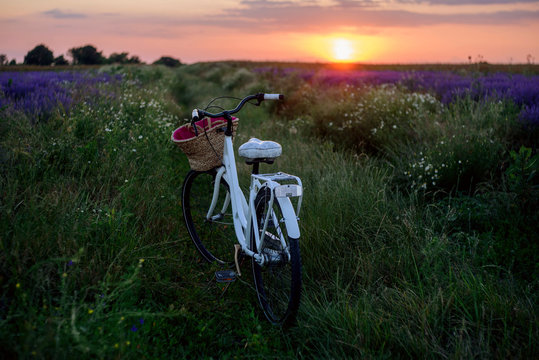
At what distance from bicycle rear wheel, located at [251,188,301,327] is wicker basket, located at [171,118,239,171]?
0.79 m

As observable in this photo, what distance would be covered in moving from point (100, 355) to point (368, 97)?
7.74m

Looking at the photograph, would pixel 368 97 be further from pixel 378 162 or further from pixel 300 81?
pixel 300 81

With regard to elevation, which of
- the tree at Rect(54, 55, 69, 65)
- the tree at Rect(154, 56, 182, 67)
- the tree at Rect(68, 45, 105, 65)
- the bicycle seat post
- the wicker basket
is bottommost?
the wicker basket

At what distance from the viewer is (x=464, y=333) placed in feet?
8.73

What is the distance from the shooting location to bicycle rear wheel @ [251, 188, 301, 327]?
2758 millimetres

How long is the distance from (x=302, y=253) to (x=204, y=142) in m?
1.37

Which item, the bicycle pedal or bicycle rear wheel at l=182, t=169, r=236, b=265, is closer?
the bicycle pedal

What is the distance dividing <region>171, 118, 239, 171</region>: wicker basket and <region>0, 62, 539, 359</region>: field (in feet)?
2.21

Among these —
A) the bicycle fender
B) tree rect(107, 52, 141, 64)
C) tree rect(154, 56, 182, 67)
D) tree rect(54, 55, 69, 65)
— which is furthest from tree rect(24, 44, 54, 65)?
tree rect(154, 56, 182, 67)

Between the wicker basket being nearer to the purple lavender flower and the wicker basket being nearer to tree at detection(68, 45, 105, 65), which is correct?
the purple lavender flower

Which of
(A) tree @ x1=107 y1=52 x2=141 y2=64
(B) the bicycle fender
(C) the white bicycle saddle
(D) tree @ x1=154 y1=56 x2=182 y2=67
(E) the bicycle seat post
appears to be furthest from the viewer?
(D) tree @ x1=154 y1=56 x2=182 y2=67

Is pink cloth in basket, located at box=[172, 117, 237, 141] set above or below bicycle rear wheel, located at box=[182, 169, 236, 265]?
above

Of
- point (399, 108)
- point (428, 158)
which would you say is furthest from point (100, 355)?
point (399, 108)

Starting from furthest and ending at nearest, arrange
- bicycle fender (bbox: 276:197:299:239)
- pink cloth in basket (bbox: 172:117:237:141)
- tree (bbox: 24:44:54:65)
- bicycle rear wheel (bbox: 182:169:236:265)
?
tree (bbox: 24:44:54:65), bicycle rear wheel (bbox: 182:169:236:265), pink cloth in basket (bbox: 172:117:237:141), bicycle fender (bbox: 276:197:299:239)
